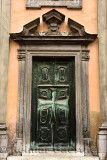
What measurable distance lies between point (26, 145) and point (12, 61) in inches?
81.6

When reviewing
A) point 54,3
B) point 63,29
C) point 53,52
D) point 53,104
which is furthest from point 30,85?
point 54,3

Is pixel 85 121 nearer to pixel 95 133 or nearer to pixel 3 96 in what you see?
pixel 95 133

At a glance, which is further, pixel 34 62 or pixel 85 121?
pixel 34 62

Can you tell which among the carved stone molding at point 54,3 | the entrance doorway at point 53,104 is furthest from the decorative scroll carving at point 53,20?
the entrance doorway at point 53,104

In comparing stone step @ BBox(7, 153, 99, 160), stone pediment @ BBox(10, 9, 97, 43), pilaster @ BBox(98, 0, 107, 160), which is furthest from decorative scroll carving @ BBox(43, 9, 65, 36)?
stone step @ BBox(7, 153, 99, 160)

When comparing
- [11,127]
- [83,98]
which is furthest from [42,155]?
[83,98]

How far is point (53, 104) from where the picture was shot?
6.62 meters

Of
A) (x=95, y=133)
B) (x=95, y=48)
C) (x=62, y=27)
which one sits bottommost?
(x=95, y=133)

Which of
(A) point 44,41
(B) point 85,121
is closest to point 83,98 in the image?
(B) point 85,121

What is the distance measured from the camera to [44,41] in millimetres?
6613

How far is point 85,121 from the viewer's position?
6355mm

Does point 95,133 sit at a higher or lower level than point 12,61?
lower

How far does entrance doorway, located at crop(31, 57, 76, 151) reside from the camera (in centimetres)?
646

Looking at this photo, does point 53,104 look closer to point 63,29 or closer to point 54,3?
point 63,29
